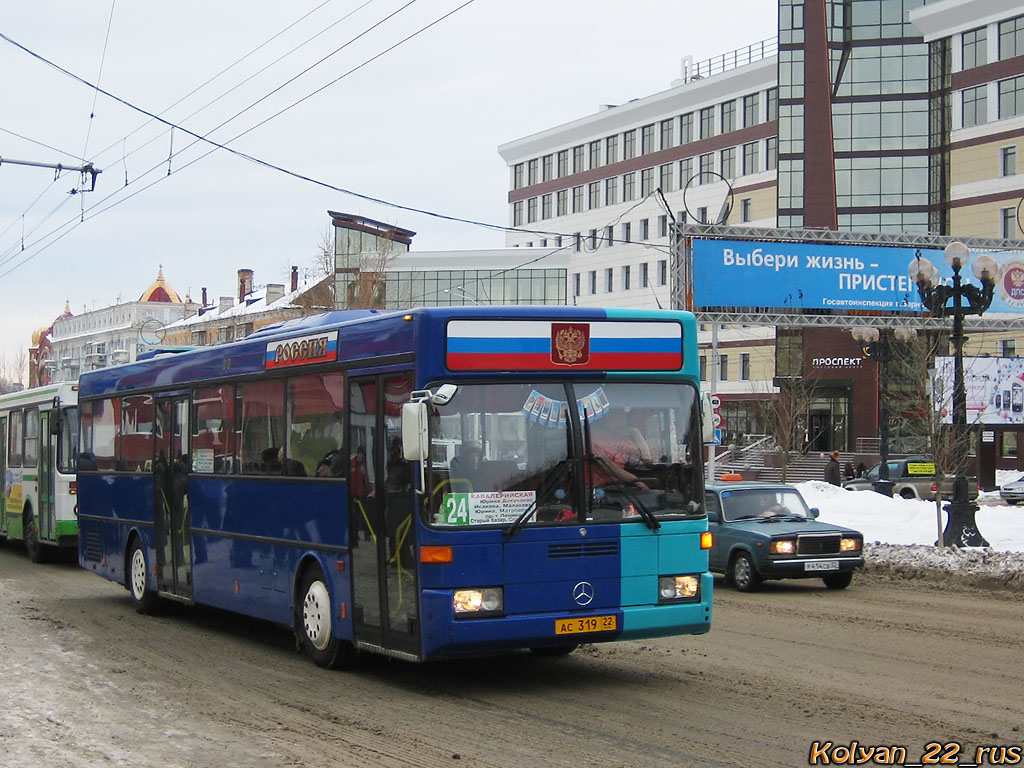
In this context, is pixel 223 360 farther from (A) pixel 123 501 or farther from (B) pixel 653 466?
(B) pixel 653 466

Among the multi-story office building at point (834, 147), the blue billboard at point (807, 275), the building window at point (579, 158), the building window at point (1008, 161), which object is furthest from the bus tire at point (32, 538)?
the building window at point (579, 158)

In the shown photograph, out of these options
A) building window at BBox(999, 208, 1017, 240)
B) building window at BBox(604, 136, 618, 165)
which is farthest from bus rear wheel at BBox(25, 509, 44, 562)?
building window at BBox(604, 136, 618, 165)

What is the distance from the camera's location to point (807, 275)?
32562 mm

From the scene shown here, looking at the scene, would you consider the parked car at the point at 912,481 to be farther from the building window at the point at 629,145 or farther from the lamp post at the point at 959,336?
the building window at the point at 629,145

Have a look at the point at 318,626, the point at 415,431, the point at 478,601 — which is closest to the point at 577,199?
the point at 318,626

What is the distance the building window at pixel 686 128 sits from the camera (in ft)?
279

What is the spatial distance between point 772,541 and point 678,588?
27.3ft

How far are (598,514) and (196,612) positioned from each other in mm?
8140

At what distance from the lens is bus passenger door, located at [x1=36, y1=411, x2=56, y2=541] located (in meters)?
23.3

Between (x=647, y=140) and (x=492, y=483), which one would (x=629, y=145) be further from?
(x=492, y=483)

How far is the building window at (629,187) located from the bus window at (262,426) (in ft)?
258

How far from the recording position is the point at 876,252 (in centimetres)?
3344

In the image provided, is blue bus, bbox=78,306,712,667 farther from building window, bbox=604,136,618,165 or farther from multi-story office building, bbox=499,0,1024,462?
building window, bbox=604,136,618,165

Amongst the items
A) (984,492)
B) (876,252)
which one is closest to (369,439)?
(876,252)
